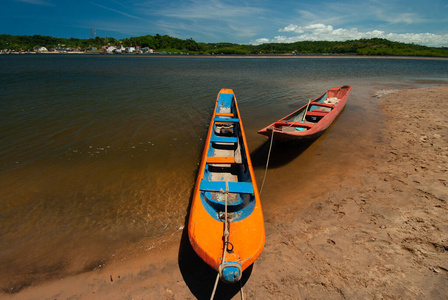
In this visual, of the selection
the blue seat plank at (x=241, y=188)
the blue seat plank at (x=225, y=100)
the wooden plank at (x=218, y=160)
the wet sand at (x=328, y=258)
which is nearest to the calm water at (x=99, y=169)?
the wet sand at (x=328, y=258)

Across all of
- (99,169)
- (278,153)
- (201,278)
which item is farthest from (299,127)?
(99,169)

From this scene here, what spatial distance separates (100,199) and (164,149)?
10.4 feet

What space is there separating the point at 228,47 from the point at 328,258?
17097 cm

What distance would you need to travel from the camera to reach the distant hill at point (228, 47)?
111500mm

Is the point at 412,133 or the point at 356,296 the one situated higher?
the point at 412,133

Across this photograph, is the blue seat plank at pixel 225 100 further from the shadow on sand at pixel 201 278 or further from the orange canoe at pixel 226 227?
the shadow on sand at pixel 201 278

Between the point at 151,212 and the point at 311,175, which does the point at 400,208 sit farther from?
the point at 151,212

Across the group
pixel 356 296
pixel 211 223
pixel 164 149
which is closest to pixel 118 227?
pixel 211 223

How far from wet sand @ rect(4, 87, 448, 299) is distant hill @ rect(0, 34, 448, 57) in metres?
128

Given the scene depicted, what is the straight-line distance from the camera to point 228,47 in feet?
506

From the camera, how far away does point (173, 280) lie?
3611 mm

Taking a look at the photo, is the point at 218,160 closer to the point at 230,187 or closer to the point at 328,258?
the point at 230,187

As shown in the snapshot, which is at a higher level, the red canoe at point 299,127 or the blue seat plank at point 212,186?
the red canoe at point 299,127

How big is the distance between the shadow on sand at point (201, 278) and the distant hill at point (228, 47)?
131m
